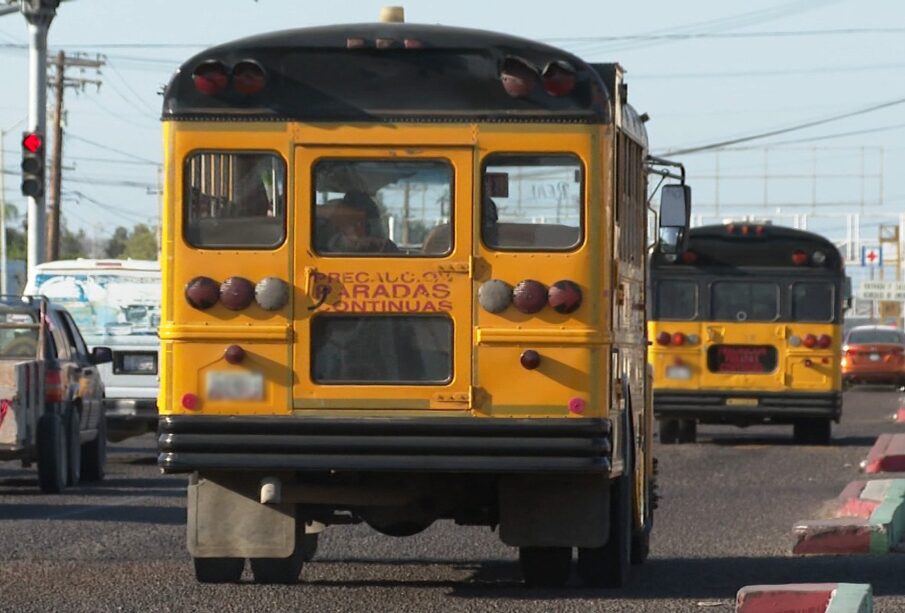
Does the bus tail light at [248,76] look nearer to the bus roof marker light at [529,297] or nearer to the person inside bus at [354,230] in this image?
the person inside bus at [354,230]

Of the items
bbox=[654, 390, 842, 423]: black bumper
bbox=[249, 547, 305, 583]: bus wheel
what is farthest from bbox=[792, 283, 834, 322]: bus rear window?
bbox=[249, 547, 305, 583]: bus wheel

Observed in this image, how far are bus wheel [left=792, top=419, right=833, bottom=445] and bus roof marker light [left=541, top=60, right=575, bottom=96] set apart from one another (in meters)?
17.1

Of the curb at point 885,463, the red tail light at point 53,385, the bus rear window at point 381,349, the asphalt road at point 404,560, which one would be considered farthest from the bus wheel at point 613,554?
the curb at point 885,463

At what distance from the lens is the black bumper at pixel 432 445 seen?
9.85 metres

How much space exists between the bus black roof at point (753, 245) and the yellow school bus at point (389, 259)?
50.7 feet

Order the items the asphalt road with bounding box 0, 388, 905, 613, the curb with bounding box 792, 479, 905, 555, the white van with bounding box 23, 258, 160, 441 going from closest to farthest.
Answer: the asphalt road with bounding box 0, 388, 905, 613 < the curb with bounding box 792, 479, 905, 555 < the white van with bounding box 23, 258, 160, 441

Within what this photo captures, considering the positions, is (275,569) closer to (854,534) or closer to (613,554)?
(613,554)

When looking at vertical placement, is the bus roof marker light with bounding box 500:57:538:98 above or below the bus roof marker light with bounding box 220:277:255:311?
above

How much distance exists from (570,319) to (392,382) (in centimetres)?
88

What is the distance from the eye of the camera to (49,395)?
1869cm

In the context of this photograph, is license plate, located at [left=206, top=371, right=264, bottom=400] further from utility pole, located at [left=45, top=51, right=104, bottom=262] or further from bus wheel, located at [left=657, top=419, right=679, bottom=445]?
utility pole, located at [left=45, top=51, right=104, bottom=262]

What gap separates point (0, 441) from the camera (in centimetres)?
1770

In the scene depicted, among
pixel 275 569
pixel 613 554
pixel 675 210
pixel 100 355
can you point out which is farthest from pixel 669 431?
pixel 275 569

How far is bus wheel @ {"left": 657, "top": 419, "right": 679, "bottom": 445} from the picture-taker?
1067 inches
